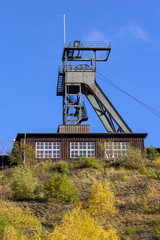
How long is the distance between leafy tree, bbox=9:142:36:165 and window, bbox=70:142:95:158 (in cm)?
386

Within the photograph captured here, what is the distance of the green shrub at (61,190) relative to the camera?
26812 millimetres

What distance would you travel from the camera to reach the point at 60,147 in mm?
40469

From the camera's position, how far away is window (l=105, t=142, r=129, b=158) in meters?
39.2

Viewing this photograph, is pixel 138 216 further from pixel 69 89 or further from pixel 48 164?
pixel 69 89

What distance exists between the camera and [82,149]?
40.6m

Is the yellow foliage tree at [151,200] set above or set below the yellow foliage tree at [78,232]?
above

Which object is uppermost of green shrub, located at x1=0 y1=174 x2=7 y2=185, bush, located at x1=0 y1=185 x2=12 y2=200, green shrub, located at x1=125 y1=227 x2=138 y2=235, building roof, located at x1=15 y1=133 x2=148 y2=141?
building roof, located at x1=15 y1=133 x2=148 y2=141

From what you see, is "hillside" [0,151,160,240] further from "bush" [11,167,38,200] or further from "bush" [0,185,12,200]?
"bush" [11,167,38,200]

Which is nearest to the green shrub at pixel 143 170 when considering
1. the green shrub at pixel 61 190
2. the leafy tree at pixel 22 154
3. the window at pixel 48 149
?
the green shrub at pixel 61 190

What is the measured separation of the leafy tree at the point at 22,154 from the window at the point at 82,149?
12.7 feet

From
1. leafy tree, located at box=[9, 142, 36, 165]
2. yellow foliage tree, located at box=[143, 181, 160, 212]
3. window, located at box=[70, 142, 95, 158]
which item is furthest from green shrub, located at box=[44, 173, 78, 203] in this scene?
window, located at box=[70, 142, 95, 158]

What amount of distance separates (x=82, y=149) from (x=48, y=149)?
10.5 ft

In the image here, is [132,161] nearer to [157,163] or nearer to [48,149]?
[157,163]

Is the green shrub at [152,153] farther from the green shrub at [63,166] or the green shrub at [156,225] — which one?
the green shrub at [156,225]
